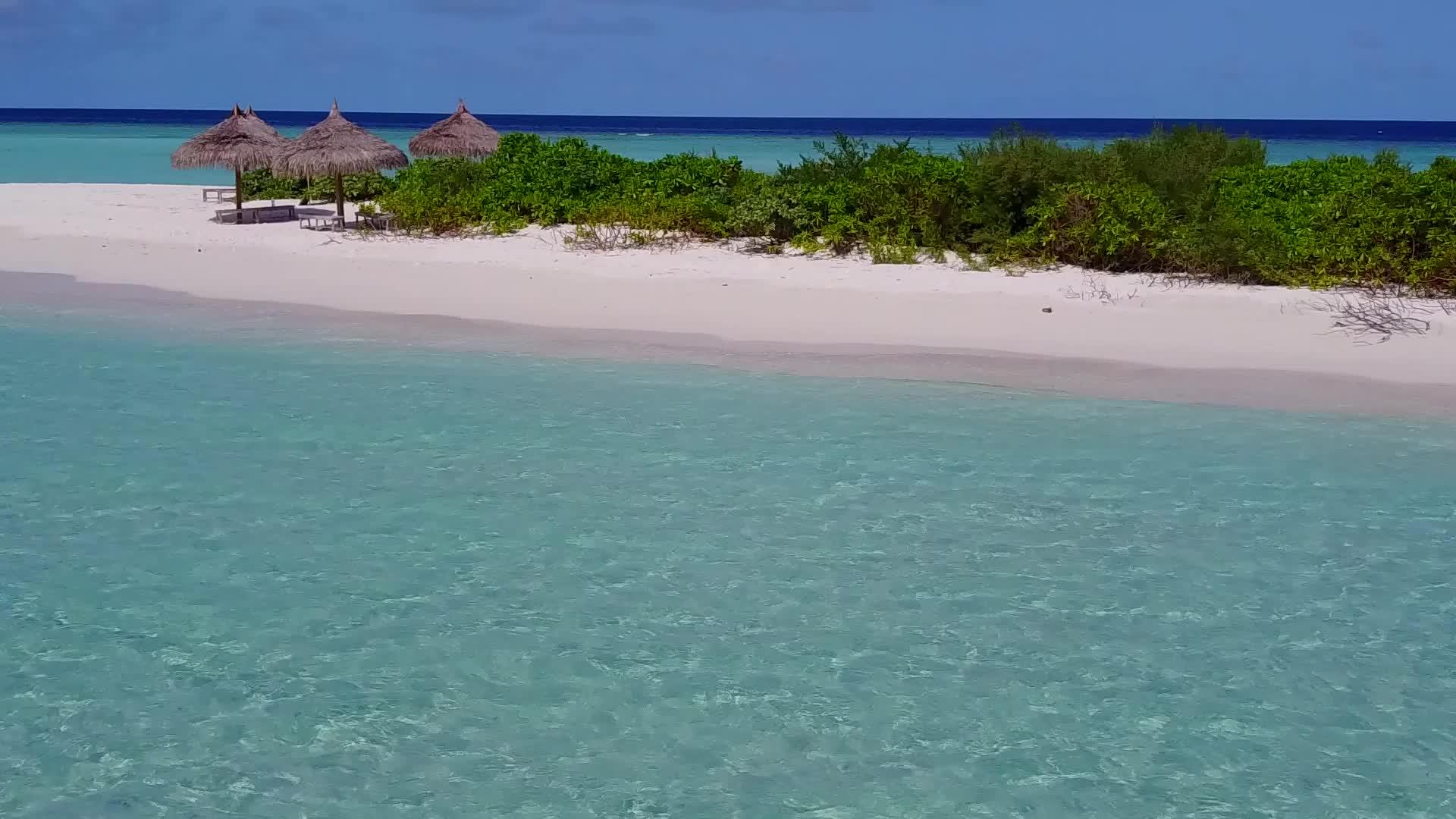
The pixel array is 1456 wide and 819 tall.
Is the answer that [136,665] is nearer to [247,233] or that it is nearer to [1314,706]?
[1314,706]

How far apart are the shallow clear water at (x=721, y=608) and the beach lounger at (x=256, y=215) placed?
1079cm

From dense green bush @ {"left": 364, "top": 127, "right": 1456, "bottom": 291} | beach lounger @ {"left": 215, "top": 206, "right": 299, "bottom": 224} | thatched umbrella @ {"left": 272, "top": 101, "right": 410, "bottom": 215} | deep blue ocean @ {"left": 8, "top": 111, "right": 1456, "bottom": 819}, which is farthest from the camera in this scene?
beach lounger @ {"left": 215, "top": 206, "right": 299, "bottom": 224}

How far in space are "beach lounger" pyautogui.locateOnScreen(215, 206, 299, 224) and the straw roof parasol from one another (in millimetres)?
3174

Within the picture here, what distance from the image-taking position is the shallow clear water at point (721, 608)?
5.11 metres

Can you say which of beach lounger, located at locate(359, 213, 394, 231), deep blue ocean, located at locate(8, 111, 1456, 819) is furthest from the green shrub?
beach lounger, located at locate(359, 213, 394, 231)

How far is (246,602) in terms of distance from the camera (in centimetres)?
666

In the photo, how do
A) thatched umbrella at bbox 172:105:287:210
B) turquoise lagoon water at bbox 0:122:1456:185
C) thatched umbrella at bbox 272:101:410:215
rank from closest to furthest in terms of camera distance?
thatched umbrella at bbox 272:101:410:215, thatched umbrella at bbox 172:105:287:210, turquoise lagoon water at bbox 0:122:1456:185

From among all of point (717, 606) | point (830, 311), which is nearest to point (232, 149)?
point (830, 311)

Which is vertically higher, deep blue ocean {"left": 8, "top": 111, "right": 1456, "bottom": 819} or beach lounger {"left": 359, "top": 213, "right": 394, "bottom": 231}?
beach lounger {"left": 359, "top": 213, "right": 394, "bottom": 231}

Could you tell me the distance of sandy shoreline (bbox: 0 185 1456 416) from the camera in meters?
11.4

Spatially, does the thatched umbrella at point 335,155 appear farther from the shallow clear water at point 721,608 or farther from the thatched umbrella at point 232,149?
the shallow clear water at point 721,608

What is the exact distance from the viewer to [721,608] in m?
6.65

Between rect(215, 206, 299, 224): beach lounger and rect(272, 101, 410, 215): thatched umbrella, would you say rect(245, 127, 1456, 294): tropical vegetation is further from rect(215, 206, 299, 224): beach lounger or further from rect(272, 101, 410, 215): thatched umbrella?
rect(215, 206, 299, 224): beach lounger

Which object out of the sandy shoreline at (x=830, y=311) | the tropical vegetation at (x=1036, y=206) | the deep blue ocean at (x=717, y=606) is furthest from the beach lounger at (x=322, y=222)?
the deep blue ocean at (x=717, y=606)
